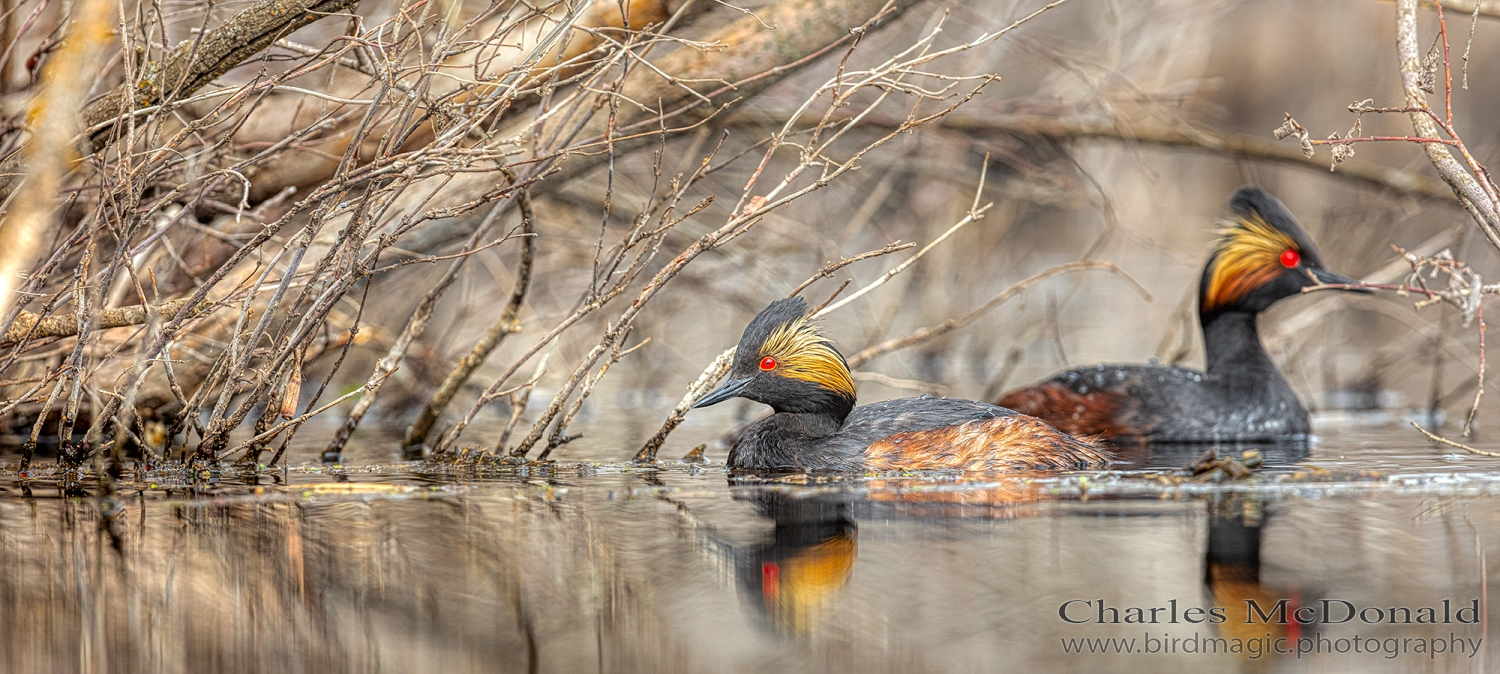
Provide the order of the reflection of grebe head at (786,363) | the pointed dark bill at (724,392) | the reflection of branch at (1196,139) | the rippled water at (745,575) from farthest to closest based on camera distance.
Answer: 1. the reflection of branch at (1196,139)
2. the reflection of grebe head at (786,363)
3. the pointed dark bill at (724,392)
4. the rippled water at (745,575)

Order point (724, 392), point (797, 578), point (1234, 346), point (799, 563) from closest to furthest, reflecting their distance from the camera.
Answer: point (797, 578) → point (799, 563) → point (724, 392) → point (1234, 346)

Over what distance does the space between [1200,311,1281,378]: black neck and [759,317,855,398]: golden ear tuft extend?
3.06m

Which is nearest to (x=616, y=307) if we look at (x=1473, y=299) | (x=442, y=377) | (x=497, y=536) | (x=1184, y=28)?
(x=442, y=377)

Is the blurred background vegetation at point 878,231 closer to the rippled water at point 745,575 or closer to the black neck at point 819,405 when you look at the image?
the black neck at point 819,405

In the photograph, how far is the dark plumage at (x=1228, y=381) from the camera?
774cm

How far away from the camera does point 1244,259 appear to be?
26.5ft

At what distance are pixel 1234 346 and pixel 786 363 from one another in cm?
342

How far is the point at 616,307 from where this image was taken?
9906 mm

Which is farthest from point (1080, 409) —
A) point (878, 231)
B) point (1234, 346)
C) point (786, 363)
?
point (878, 231)

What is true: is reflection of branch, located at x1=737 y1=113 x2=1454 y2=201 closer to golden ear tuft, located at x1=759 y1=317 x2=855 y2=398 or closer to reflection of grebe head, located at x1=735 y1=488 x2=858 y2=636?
golden ear tuft, located at x1=759 y1=317 x2=855 y2=398

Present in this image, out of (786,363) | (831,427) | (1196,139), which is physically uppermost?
(1196,139)

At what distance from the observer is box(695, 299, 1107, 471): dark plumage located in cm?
607

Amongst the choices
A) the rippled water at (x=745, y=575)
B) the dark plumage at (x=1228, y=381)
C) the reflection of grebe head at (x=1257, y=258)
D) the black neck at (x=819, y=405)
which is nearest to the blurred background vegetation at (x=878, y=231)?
the reflection of grebe head at (x=1257, y=258)

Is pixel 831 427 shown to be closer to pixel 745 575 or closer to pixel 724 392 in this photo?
pixel 724 392
